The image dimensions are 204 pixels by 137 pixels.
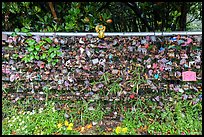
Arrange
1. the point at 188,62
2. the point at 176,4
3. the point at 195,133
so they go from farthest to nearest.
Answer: the point at 176,4 < the point at 188,62 < the point at 195,133

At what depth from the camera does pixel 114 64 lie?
2.29 metres

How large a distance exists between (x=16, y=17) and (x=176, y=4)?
1.70 m

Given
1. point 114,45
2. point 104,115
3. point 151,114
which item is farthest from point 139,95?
point 114,45

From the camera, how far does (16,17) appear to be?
243cm

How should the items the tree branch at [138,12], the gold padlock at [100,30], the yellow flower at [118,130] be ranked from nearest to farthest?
the yellow flower at [118,130]
the gold padlock at [100,30]
the tree branch at [138,12]

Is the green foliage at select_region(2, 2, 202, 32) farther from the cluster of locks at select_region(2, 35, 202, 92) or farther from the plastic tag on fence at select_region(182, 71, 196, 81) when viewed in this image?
the plastic tag on fence at select_region(182, 71, 196, 81)

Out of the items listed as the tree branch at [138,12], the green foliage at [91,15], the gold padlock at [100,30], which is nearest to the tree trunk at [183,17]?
the green foliage at [91,15]

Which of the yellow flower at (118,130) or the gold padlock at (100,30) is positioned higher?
the gold padlock at (100,30)

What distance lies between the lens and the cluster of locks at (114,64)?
2232 mm

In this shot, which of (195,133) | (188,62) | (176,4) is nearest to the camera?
(195,133)

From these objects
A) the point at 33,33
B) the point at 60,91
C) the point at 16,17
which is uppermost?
the point at 16,17

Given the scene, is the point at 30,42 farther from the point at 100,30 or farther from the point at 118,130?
the point at 118,130

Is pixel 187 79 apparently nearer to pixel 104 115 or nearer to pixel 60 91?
pixel 104 115

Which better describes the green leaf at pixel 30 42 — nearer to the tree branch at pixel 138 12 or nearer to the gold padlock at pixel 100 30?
the gold padlock at pixel 100 30
